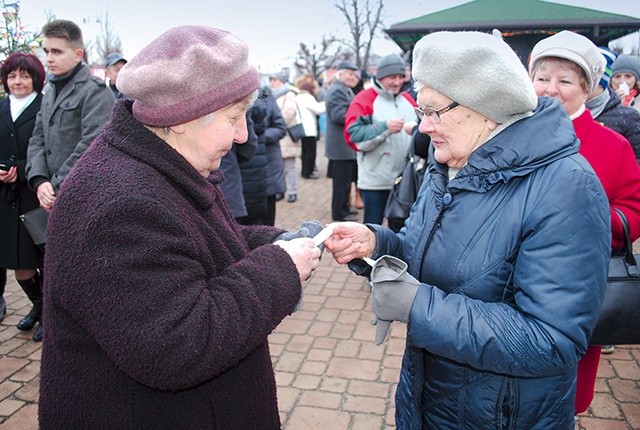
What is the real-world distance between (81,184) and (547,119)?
131 centimetres

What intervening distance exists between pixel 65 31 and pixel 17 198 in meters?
1.40

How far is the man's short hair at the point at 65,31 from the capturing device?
4.15 metres

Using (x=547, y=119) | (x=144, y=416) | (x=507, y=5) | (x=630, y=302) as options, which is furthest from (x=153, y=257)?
(x=507, y=5)

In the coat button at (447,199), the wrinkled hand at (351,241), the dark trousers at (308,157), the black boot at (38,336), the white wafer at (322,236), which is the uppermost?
the coat button at (447,199)

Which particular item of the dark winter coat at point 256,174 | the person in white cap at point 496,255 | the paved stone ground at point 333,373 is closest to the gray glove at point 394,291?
the person in white cap at point 496,255

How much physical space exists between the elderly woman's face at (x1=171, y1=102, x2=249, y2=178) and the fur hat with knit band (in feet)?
0.17

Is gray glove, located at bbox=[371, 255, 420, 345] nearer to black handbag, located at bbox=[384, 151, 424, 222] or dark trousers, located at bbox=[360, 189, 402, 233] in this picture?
black handbag, located at bbox=[384, 151, 424, 222]

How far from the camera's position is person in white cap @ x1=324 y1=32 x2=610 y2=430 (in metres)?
1.45

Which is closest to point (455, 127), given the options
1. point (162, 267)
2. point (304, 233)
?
point (304, 233)

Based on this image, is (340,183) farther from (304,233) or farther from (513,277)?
(513,277)

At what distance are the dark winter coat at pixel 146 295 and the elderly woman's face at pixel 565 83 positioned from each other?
1.67 meters

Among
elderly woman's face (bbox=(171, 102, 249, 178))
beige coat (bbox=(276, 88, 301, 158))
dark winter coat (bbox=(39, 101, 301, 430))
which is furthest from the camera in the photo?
beige coat (bbox=(276, 88, 301, 158))

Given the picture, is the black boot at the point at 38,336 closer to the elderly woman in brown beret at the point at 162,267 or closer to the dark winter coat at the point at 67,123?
the dark winter coat at the point at 67,123

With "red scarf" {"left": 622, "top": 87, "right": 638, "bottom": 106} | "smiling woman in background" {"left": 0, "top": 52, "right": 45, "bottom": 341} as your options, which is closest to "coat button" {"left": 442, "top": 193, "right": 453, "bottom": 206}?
"smiling woman in background" {"left": 0, "top": 52, "right": 45, "bottom": 341}
